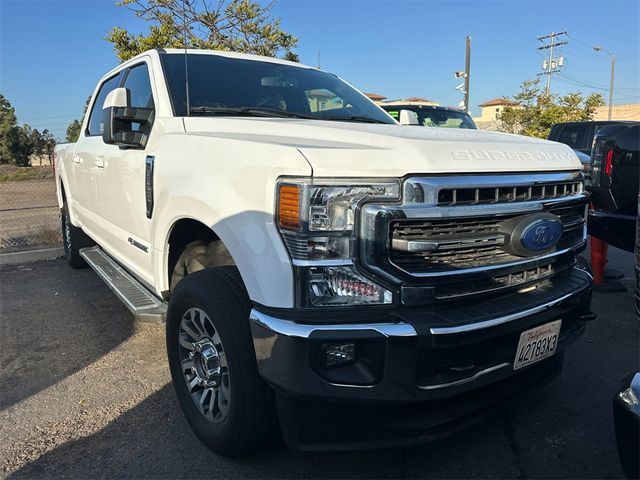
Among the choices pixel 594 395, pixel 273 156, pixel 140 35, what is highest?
pixel 140 35

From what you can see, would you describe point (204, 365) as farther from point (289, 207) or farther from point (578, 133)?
point (578, 133)

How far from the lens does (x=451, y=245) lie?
2090 millimetres

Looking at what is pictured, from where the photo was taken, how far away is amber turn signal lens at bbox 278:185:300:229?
1948 mm

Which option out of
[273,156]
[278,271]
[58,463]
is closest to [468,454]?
[278,271]

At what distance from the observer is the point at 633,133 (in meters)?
4.54

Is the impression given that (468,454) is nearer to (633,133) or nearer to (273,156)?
(273,156)

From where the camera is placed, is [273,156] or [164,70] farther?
[164,70]

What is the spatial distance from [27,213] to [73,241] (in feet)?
23.3

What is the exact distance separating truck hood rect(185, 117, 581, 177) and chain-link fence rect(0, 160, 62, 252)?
5975 millimetres

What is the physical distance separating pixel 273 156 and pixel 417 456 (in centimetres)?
161

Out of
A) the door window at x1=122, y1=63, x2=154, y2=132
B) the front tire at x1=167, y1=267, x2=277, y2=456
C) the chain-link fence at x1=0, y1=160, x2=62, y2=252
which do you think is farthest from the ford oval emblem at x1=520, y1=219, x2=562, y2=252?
the chain-link fence at x1=0, y1=160, x2=62, y2=252

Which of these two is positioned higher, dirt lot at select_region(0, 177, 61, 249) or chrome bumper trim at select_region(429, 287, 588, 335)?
chrome bumper trim at select_region(429, 287, 588, 335)

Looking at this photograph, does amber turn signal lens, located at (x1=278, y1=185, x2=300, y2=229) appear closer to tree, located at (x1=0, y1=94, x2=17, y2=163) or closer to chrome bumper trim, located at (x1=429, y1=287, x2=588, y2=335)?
chrome bumper trim, located at (x1=429, y1=287, x2=588, y2=335)

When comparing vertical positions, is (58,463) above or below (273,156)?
below
